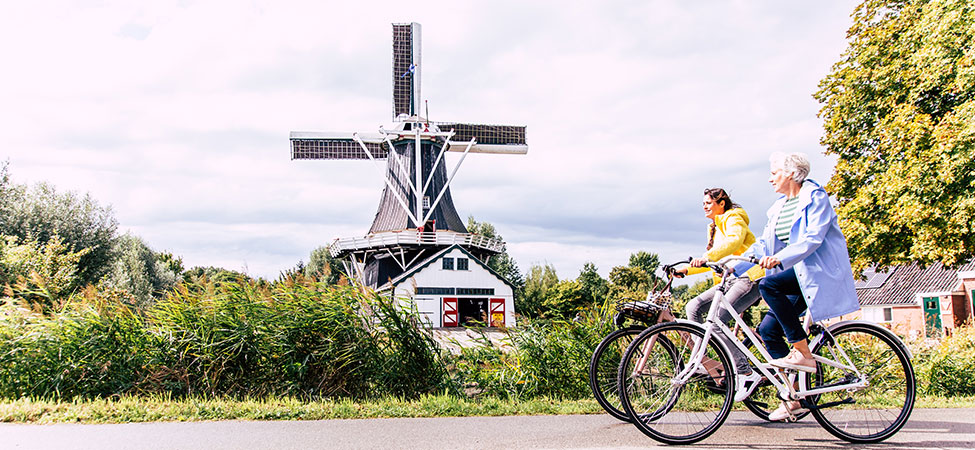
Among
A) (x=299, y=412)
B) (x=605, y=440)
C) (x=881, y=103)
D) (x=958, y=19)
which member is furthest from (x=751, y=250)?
(x=881, y=103)

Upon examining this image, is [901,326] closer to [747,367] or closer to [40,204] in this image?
[747,367]

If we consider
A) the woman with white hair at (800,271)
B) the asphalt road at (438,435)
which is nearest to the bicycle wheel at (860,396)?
the asphalt road at (438,435)

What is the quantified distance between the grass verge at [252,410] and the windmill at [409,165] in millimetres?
26698

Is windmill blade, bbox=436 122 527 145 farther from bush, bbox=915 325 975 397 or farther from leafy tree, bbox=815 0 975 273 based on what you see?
bush, bbox=915 325 975 397

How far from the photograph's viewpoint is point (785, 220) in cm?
416

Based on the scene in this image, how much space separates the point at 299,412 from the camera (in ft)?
14.9

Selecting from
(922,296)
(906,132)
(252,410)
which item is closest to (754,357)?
(252,410)

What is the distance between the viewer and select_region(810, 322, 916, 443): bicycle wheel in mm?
4043

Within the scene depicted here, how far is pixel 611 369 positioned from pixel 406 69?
119 feet

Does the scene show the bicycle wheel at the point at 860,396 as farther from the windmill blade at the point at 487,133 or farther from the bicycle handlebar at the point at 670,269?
the windmill blade at the point at 487,133

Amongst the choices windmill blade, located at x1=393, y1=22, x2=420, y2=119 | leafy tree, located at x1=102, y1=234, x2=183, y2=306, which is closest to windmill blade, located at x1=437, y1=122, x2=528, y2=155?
windmill blade, located at x1=393, y1=22, x2=420, y2=119

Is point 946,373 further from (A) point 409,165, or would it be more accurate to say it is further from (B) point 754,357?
(A) point 409,165

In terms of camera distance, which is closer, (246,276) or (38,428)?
(38,428)

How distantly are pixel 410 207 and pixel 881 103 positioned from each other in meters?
24.4
